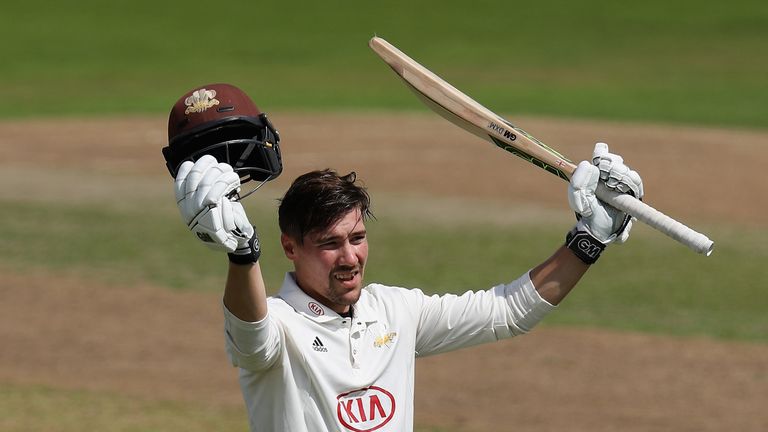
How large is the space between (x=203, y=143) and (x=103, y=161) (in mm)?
16327

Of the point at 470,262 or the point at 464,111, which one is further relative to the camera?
the point at 470,262

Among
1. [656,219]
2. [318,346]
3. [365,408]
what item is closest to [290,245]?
[318,346]

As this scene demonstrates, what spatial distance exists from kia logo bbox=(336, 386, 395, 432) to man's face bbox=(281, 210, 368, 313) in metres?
0.33

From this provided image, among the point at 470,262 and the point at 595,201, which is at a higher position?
→ the point at 595,201

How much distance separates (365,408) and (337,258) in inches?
22.0

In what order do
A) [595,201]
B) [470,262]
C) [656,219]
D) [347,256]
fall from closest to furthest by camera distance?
1. [347,256]
2. [656,219]
3. [595,201]
4. [470,262]

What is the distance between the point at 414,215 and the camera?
642 inches

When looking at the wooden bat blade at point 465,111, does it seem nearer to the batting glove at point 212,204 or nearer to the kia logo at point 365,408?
the kia logo at point 365,408

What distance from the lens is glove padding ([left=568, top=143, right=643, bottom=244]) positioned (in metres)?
5.02

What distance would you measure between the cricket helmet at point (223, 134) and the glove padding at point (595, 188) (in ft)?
3.90

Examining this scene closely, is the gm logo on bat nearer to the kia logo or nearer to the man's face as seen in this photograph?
the man's face

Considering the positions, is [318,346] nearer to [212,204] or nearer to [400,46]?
[212,204]

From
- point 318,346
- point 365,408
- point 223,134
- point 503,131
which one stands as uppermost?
point 503,131

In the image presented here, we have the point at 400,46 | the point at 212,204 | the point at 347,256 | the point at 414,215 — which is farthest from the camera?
the point at 400,46
